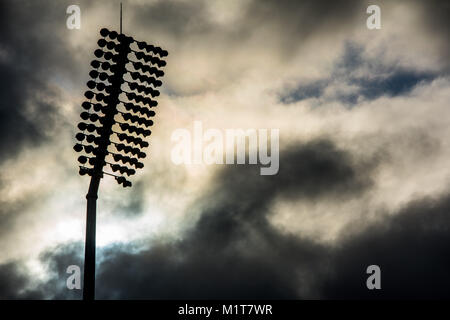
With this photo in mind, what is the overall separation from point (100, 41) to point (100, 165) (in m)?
4.10

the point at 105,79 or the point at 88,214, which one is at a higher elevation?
the point at 105,79

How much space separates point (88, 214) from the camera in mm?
21656
